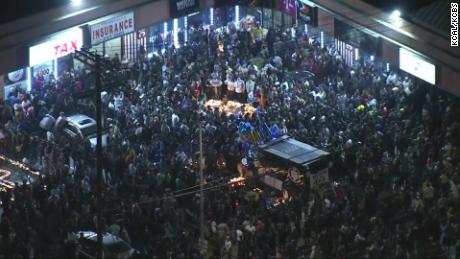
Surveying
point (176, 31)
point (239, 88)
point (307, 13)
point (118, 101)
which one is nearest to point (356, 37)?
point (307, 13)

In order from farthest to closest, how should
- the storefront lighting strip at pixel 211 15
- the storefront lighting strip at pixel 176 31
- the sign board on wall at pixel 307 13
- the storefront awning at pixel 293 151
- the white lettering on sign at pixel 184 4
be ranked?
the storefront lighting strip at pixel 211 15 → the storefront lighting strip at pixel 176 31 → the white lettering on sign at pixel 184 4 → the sign board on wall at pixel 307 13 → the storefront awning at pixel 293 151

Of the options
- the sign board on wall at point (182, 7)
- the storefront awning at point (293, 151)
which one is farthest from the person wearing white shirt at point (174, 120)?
the sign board on wall at point (182, 7)

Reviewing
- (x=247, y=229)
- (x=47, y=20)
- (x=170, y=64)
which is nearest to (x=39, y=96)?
(x=47, y=20)

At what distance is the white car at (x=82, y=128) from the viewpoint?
47.0 metres

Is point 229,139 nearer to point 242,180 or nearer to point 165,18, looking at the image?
point 242,180

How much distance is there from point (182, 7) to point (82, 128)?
29.3 ft

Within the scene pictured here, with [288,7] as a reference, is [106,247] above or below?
below

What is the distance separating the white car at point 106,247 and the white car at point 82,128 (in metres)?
7.42

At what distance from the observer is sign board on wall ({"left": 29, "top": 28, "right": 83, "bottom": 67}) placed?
47.9 meters

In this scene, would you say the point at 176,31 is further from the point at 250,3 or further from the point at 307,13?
the point at 307,13

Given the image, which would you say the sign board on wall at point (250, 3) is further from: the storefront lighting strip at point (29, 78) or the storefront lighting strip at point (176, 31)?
the storefront lighting strip at point (29, 78)

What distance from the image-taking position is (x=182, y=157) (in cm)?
4469

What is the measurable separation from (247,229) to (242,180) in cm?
398

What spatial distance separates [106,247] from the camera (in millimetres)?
39438
